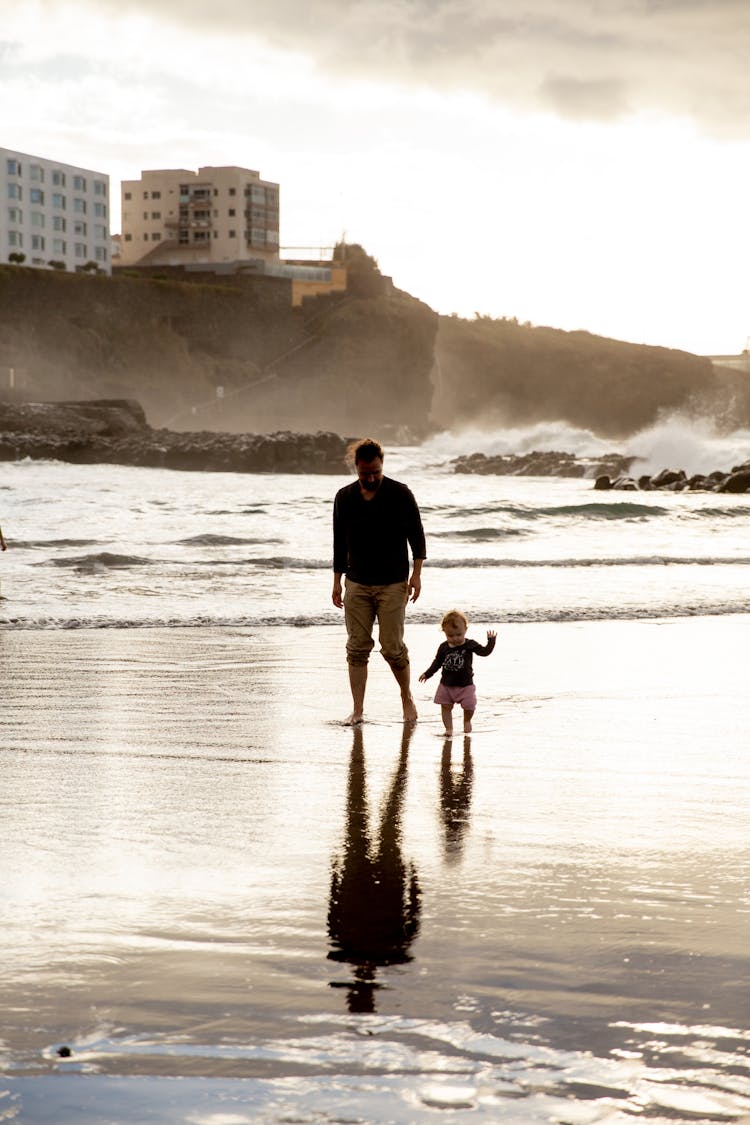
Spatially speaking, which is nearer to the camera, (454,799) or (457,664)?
(454,799)

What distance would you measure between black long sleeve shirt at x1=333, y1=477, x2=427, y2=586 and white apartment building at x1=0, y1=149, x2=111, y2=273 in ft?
329

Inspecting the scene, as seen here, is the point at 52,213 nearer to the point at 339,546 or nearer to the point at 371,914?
the point at 339,546

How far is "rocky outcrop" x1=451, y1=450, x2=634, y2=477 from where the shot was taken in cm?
6141

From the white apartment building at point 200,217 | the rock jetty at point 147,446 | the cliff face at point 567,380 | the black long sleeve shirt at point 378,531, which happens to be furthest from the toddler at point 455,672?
the cliff face at point 567,380

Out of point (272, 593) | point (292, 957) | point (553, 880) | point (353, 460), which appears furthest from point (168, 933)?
point (272, 593)

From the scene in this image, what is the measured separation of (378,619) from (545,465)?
57.5m

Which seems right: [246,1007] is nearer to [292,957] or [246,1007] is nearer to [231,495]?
[292,957]

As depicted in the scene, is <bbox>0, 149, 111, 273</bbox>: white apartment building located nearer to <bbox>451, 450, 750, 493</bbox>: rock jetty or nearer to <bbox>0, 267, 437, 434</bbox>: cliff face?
<bbox>0, 267, 437, 434</bbox>: cliff face

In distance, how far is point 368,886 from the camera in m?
4.22

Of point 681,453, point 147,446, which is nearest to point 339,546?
point 681,453

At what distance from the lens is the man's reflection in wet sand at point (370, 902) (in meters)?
3.53

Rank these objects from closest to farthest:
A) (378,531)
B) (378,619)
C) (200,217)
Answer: (378,531) → (378,619) → (200,217)

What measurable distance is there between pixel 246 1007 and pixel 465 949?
0.69m

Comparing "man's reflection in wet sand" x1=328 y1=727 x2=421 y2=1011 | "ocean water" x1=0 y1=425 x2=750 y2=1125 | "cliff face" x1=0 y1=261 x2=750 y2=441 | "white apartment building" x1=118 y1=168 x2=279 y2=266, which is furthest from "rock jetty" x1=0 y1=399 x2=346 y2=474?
"man's reflection in wet sand" x1=328 y1=727 x2=421 y2=1011
